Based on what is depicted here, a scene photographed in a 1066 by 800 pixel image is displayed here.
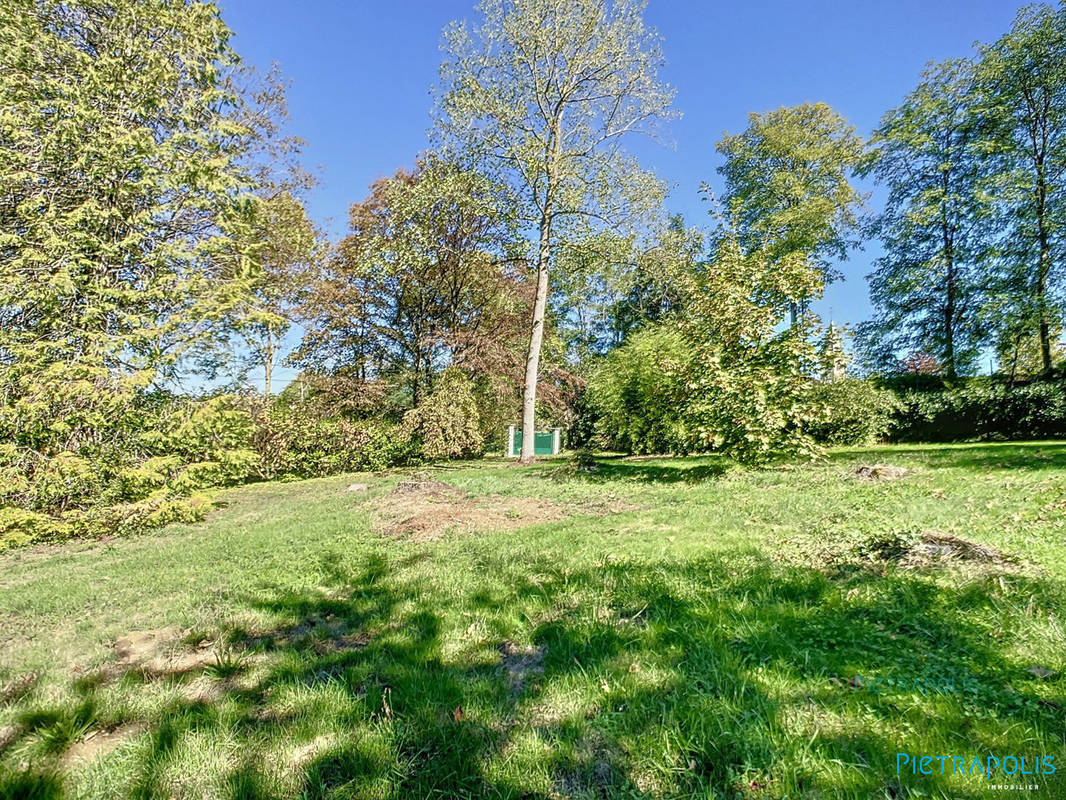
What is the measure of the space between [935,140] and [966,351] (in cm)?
920

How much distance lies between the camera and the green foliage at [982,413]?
14.2m

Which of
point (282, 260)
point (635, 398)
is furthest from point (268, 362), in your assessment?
point (635, 398)

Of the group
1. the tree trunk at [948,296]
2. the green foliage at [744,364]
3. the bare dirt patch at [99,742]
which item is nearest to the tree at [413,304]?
the green foliage at [744,364]

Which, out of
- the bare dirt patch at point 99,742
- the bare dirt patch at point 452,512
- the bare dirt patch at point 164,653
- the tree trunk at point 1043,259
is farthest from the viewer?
the tree trunk at point 1043,259

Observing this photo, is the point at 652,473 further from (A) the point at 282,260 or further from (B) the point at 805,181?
(B) the point at 805,181

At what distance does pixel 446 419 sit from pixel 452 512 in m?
10.4

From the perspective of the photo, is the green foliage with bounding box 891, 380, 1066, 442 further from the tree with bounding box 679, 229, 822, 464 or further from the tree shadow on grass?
the tree shadow on grass

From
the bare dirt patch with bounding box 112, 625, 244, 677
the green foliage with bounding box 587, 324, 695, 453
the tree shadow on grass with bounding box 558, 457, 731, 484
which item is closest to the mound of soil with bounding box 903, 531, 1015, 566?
the bare dirt patch with bounding box 112, 625, 244, 677

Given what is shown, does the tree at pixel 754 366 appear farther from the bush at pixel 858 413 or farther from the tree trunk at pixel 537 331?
the bush at pixel 858 413

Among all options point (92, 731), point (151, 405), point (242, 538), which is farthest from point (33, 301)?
point (92, 731)

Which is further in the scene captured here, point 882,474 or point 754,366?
point 754,366

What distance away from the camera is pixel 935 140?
1878 cm

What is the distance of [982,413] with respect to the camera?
50.2ft

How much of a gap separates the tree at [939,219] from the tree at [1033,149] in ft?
2.44
